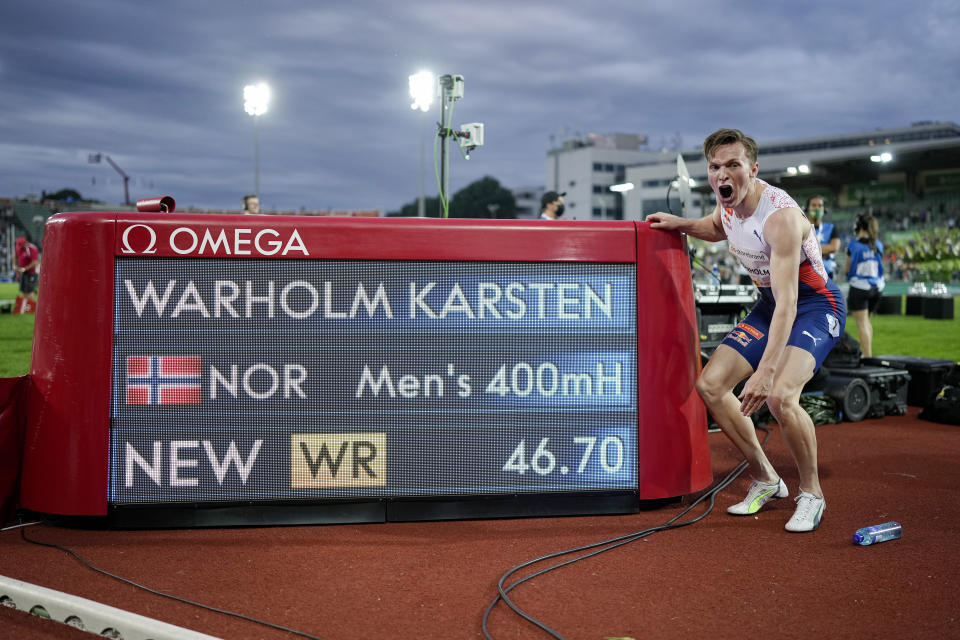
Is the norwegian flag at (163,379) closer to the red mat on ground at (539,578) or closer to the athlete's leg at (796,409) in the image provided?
the red mat on ground at (539,578)

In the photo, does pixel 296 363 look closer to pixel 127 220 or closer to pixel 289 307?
pixel 289 307

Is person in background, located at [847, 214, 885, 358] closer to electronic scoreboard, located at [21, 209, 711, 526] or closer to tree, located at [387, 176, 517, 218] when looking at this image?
electronic scoreboard, located at [21, 209, 711, 526]

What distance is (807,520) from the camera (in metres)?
4.01

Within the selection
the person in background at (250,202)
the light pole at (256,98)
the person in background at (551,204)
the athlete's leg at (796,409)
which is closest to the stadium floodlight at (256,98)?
the light pole at (256,98)

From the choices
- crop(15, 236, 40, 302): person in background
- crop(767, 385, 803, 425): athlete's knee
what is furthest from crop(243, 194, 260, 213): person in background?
crop(15, 236, 40, 302): person in background

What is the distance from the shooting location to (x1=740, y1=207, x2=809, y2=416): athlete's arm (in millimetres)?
3947

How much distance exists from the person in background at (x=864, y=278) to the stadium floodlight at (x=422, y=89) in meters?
10.2

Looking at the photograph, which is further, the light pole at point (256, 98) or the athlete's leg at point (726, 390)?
the light pole at point (256, 98)

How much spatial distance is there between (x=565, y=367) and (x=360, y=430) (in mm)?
1080

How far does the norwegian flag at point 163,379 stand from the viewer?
3.88m

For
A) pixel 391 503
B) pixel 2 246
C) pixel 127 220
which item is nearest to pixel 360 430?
pixel 391 503

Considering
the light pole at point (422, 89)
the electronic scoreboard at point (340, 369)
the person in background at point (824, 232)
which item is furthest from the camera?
the light pole at point (422, 89)

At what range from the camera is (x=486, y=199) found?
4008 inches

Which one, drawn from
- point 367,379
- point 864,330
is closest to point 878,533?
point 367,379
